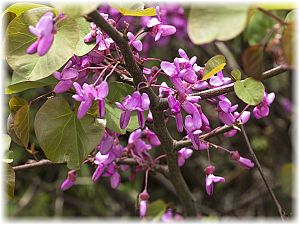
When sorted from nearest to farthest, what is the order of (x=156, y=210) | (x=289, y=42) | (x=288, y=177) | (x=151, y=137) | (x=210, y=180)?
(x=289, y=42), (x=210, y=180), (x=151, y=137), (x=156, y=210), (x=288, y=177)

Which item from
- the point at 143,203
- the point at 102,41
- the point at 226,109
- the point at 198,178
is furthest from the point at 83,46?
the point at 198,178

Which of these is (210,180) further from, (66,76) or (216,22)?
(216,22)

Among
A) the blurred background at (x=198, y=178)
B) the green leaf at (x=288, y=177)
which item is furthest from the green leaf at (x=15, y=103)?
the blurred background at (x=198, y=178)

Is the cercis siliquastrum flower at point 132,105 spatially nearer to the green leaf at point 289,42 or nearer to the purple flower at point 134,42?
the purple flower at point 134,42

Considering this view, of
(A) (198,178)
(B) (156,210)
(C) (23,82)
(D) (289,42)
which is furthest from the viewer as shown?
(A) (198,178)

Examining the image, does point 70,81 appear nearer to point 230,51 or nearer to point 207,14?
point 207,14

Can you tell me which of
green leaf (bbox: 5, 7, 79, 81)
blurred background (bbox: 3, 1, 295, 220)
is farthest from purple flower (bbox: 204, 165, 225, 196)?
blurred background (bbox: 3, 1, 295, 220)
